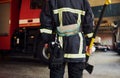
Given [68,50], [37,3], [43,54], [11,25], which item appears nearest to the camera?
[68,50]

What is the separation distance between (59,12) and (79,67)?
0.71 meters

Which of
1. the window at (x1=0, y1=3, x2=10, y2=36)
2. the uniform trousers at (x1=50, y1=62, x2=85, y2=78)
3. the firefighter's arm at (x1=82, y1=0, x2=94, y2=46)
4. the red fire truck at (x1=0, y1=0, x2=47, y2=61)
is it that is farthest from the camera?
the window at (x1=0, y1=3, x2=10, y2=36)

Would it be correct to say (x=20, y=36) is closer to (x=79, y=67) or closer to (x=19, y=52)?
(x=19, y=52)

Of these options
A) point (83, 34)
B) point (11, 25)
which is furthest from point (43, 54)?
point (83, 34)

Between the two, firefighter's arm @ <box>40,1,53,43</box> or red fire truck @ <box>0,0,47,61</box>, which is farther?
red fire truck @ <box>0,0,47,61</box>

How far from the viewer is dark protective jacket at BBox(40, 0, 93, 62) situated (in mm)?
2885

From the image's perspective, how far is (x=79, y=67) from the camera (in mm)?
2908

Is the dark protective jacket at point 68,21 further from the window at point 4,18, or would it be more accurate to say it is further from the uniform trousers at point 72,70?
the window at point 4,18

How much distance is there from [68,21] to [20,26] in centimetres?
532

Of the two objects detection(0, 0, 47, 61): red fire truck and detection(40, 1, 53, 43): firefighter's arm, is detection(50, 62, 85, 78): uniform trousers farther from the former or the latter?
detection(0, 0, 47, 61): red fire truck

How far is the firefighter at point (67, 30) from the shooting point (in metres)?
2.88

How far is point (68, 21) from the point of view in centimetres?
289

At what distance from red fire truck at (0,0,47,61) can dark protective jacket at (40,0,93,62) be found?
4.30 metres

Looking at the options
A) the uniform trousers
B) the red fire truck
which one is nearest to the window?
the red fire truck
